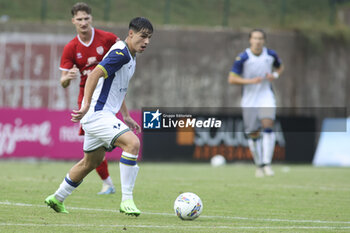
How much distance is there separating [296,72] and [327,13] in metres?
3.38

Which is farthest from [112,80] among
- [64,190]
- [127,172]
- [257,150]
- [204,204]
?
[257,150]

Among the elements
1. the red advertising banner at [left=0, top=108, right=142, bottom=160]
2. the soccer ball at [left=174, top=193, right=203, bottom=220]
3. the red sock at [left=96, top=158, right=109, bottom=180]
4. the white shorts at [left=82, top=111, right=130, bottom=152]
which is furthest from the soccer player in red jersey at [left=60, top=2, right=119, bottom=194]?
the red advertising banner at [left=0, top=108, right=142, bottom=160]

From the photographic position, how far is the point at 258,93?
1353 cm

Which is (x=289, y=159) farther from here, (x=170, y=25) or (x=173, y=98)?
(x=170, y=25)

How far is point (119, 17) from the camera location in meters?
24.2

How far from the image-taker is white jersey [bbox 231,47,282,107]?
13.4 m

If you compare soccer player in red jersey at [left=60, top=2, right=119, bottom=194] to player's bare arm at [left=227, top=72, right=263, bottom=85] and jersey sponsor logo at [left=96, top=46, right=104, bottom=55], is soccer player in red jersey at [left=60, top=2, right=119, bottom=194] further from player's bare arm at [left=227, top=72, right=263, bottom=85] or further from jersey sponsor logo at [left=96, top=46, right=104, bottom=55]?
player's bare arm at [left=227, top=72, right=263, bottom=85]

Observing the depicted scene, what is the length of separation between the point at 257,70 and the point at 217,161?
18.3ft

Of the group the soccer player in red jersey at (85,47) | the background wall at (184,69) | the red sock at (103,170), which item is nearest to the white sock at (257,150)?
the red sock at (103,170)

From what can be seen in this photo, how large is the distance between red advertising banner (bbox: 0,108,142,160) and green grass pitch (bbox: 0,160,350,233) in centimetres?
597

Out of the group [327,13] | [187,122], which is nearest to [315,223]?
[187,122]

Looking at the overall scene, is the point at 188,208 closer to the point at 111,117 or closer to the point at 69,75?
the point at 111,117

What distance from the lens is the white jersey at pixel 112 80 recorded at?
683 centimetres

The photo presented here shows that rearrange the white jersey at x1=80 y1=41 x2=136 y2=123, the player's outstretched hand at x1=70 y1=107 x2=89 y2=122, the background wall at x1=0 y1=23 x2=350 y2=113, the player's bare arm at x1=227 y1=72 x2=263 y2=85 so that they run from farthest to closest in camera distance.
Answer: the background wall at x1=0 y1=23 x2=350 y2=113 < the player's bare arm at x1=227 y1=72 x2=263 y2=85 < the white jersey at x1=80 y1=41 x2=136 y2=123 < the player's outstretched hand at x1=70 y1=107 x2=89 y2=122
